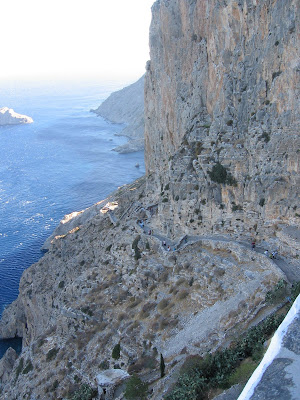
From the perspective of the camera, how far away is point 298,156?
102 ft

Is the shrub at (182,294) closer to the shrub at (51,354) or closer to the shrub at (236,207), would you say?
the shrub at (236,207)

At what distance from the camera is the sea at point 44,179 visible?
7488cm

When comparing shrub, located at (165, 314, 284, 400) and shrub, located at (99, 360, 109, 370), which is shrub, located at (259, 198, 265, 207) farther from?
shrub, located at (99, 360, 109, 370)

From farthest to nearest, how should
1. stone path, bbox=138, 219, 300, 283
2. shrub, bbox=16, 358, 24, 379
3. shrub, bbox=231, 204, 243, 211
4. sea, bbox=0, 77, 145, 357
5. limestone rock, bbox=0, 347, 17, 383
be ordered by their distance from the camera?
sea, bbox=0, 77, 145, 357 → limestone rock, bbox=0, 347, 17, 383 → shrub, bbox=16, 358, 24, 379 → shrub, bbox=231, 204, 243, 211 → stone path, bbox=138, 219, 300, 283

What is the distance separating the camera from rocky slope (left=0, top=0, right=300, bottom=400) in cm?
3000

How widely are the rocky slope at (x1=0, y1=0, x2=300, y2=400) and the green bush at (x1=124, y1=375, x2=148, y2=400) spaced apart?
0.88 meters

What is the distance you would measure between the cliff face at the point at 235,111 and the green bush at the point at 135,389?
16.7 meters

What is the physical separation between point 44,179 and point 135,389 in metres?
96.2

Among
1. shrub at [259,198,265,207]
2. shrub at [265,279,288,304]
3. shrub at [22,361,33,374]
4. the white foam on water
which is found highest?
the white foam on water

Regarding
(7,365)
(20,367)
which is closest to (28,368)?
(20,367)

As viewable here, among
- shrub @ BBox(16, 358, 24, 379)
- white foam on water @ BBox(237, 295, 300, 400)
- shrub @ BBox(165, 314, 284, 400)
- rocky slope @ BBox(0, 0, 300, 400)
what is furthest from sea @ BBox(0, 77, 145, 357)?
white foam on water @ BBox(237, 295, 300, 400)

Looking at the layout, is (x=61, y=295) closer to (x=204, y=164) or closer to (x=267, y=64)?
(x=204, y=164)

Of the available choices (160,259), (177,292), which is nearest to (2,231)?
(160,259)

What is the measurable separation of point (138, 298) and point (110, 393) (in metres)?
11.4
